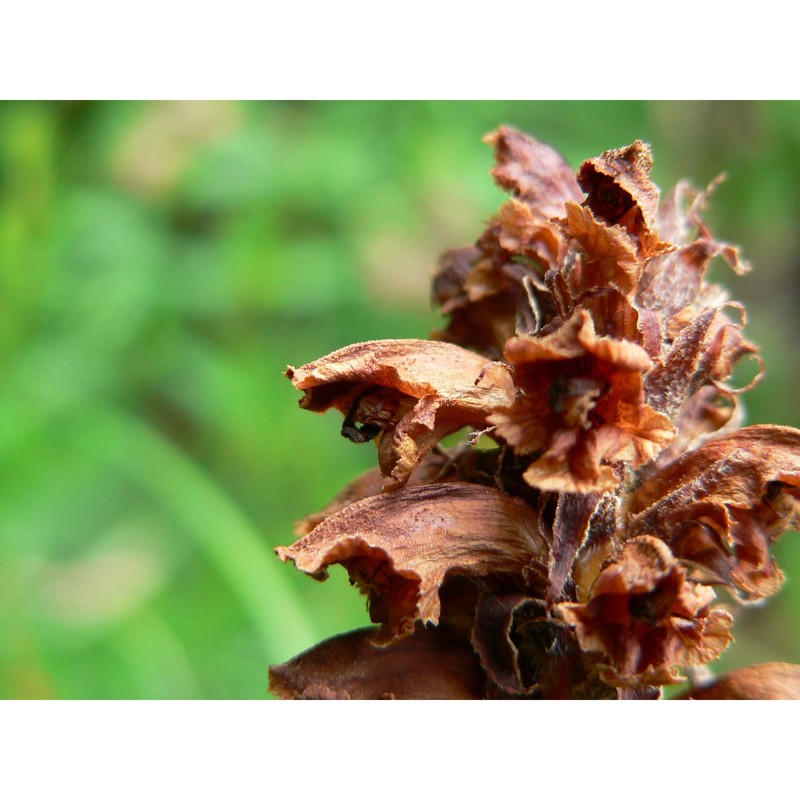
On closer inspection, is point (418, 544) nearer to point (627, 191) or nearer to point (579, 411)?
point (579, 411)

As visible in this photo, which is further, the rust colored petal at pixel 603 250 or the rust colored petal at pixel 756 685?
the rust colored petal at pixel 756 685

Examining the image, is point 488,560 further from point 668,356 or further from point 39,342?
point 39,342

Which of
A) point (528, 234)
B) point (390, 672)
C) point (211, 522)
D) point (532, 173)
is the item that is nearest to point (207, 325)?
point (211, 522)

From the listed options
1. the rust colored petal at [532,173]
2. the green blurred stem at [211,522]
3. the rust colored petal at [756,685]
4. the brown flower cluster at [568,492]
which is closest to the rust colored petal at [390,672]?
the brown flower cluster at [568,492]

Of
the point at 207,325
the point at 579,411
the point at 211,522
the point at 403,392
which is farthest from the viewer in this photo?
the point at 207,325

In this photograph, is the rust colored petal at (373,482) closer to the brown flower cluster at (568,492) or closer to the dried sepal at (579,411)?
the brown flower cluster at (568,492)

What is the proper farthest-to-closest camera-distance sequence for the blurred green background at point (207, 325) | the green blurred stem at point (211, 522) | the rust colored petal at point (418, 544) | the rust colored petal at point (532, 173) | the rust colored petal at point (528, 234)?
the blurred green background at point (207, 325) → the green blurred stem at point (211, 522) → the rust colored petal at point (532, 173) → the rust colored petal at point (528, 234) → the rust colored petal at point (418, 544)

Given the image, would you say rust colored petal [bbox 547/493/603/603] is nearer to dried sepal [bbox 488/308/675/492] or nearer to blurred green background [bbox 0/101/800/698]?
dried sepal [bbox 488/308/675/492]

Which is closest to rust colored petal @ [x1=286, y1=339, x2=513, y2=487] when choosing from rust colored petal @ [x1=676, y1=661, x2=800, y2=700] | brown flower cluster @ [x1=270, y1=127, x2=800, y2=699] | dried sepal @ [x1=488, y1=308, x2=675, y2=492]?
brown flower cluster @ [x1=270, y1=127, x2=800, y2=699]
